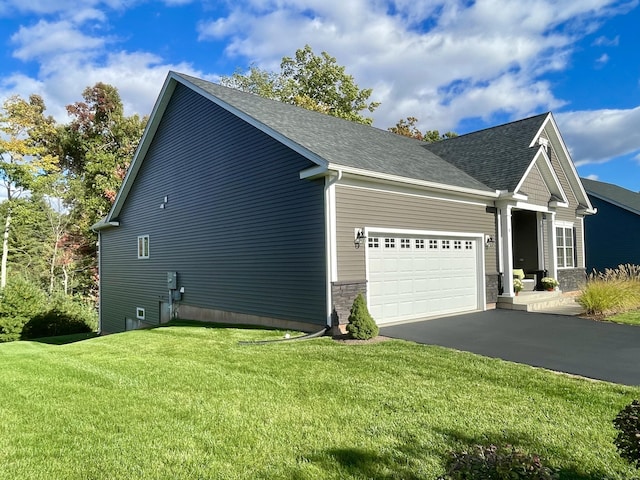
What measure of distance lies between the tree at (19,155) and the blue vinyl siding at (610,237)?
30.0 m

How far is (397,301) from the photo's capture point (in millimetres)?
9977

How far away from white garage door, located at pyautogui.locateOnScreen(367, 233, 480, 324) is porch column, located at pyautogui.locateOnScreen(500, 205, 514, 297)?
1090 millimetres

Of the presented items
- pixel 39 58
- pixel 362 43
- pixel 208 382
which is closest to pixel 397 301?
pixel 208 382

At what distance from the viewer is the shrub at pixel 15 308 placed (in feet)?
52.2

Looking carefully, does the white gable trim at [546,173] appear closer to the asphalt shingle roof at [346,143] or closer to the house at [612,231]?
the asphalt shingle roof at [346,143]

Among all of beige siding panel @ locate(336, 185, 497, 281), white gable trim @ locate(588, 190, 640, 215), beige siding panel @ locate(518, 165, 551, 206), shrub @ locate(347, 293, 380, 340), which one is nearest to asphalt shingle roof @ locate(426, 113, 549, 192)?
beige siding panel @ locate(518, 165, 551, 206)

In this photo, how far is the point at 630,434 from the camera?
2.32 m

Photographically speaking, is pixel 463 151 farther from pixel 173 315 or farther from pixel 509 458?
pixel 509 458

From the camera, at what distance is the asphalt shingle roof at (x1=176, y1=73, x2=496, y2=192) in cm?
972

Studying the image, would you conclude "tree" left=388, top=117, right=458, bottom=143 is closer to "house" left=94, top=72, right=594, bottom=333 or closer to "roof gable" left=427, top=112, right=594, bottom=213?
"roof gable" left=427, top=112, right=594, bottom=213

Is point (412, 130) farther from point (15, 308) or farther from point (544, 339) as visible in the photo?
point (15, 308)

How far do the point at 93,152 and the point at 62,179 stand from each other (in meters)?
2.49

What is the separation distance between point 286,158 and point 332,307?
356cm

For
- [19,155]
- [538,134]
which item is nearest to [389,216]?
[538,134]
